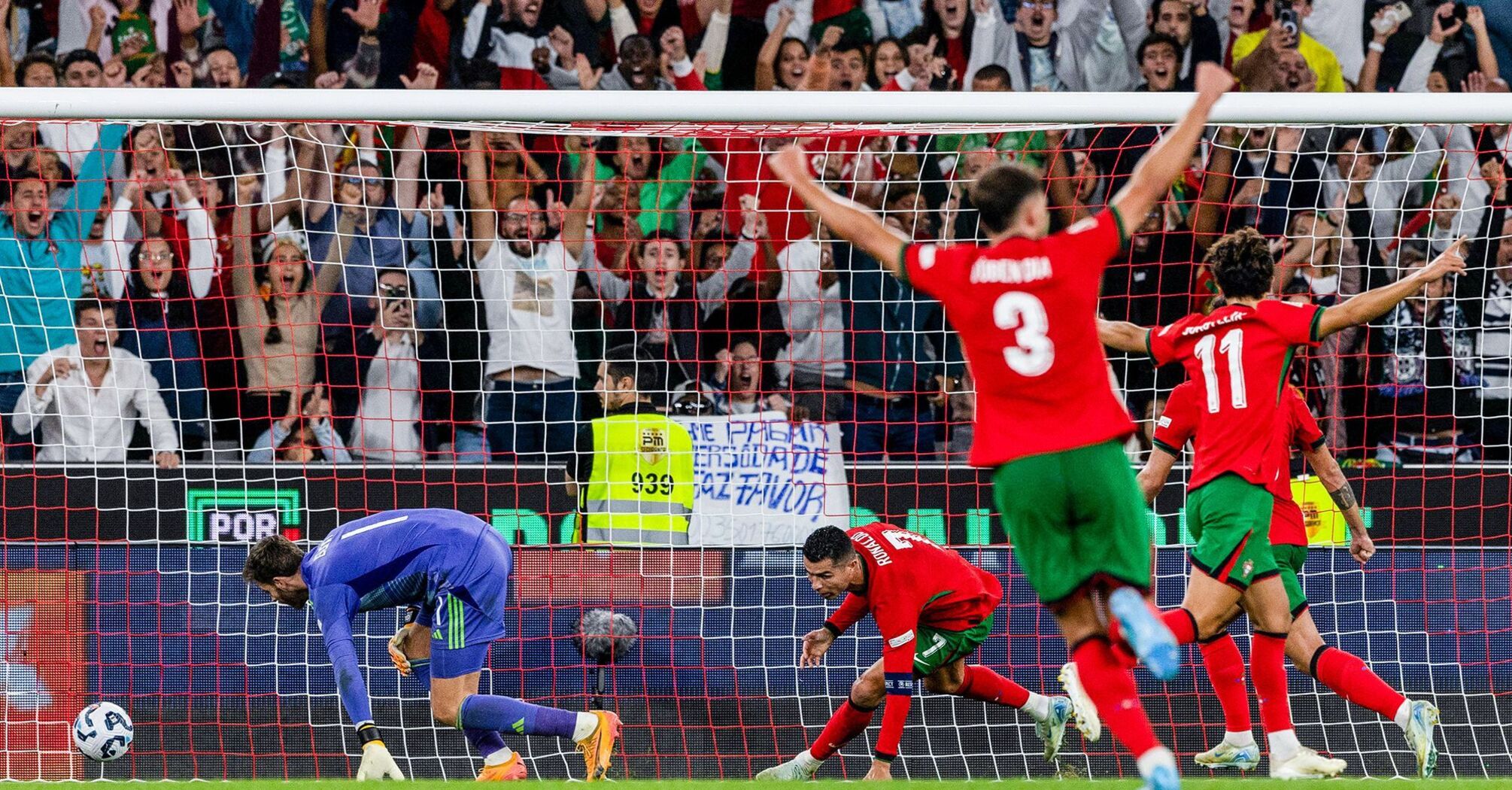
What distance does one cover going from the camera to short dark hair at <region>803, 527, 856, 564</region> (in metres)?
7.65

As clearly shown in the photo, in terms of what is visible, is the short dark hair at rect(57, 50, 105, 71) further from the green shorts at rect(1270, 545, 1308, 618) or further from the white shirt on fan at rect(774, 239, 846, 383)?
the green shorts at rect(1270, 545, 1308, 618)

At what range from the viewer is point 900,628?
764 cm

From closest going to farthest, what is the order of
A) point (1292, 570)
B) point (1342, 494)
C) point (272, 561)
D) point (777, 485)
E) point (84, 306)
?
point (1292, 570) < point (1342, 494) < point (272, 561) < point (777, 485) < point (84, 306)

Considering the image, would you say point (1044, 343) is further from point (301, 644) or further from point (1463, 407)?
point (1463, 407)

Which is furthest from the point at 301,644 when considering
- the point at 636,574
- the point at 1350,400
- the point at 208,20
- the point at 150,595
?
the point at 1350,400

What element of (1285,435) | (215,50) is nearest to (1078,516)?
(1285,435)

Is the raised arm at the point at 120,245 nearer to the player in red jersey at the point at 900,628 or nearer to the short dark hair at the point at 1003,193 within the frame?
the player in red jersey at the point at 900,628

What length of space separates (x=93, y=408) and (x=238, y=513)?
145 centimetres

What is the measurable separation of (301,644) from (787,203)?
4.06 m

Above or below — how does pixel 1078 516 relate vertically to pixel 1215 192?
below

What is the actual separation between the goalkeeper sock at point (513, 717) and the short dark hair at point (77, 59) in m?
6.29

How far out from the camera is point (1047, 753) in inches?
329

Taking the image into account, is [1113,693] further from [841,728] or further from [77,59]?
[77,59]

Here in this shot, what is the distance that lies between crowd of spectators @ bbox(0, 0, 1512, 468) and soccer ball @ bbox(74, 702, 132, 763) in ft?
5.47
